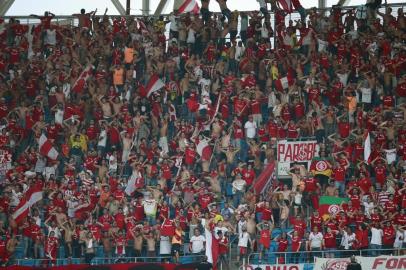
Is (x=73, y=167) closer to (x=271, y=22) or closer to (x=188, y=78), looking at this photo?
(x=188, y=78)

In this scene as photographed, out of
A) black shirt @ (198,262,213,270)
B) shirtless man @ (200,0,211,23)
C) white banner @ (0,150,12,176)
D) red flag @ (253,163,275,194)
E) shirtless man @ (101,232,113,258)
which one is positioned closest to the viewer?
black shirt @ (198,262,213,270)

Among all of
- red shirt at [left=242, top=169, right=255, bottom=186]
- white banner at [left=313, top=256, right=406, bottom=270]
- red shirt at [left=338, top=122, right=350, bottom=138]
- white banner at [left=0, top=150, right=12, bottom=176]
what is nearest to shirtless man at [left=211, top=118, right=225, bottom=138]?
red shirt at [left=242, top=169, right=255, bottom=186]

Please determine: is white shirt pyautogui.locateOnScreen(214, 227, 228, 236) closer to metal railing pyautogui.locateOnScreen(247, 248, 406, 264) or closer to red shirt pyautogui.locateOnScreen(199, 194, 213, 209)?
metal railing pyautogui.locateOnScreen(247, 248, 406, 264)

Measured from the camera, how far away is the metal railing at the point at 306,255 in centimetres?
3247

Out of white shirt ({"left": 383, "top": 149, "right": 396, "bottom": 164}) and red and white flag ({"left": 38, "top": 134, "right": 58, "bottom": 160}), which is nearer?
white shirt ({"left": 383, "top": 149, "right": 396, "bottom": 164})

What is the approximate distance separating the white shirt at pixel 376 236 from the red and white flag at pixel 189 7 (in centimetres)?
1164

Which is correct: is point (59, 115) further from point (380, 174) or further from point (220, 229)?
point (380, 174)

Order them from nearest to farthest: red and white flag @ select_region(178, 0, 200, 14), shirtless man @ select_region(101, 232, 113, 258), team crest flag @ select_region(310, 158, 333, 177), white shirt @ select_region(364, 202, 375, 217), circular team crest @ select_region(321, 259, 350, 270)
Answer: circular team crest @ select_region(321, 259, 350, 270), white shirt @ select_region(364, 202, 375, 217), shirtless man @ select_region(101, 232, 113, 258), team crest flag @ select_region(310, 158, 333, 177), red and white flag @ select_region(178, 0, 200, 14)

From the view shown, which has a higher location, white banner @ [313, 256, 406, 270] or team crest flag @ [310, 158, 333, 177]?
team crest flag @ [310, 158, 333, 177]

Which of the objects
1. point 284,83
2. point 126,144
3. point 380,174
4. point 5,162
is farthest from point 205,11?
point 380,174

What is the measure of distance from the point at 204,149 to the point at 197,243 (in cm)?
389

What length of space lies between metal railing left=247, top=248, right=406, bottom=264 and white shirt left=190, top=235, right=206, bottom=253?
1.27m

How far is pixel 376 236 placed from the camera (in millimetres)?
32500

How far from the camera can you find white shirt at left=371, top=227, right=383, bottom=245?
1278 inches
